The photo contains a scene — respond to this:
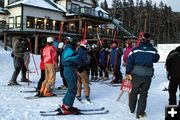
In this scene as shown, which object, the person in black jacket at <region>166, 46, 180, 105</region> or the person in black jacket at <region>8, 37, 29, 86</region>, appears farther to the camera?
the person in black jacket at <region>8, 37, 29, 86</region>

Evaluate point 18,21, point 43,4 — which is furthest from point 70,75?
point 43,4

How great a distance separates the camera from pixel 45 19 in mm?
44625

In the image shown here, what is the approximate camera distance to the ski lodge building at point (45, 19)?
133 feet

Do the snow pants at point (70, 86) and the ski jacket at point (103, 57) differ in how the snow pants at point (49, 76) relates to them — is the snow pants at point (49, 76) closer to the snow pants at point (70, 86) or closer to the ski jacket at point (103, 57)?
the snow pants at point (70, 86)

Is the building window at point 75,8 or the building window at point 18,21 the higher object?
the building window at point 75,8

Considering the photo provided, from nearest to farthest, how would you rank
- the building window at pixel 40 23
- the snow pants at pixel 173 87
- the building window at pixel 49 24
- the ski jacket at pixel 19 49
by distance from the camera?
the snow pants at pixel 173 87 < the ski jacket at pixel 19 49 < the building window at pixel 40 23 < the building window at pixel 49 24

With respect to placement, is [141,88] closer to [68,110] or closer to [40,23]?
[68,110]

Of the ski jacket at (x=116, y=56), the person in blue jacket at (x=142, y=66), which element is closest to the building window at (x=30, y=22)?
the ski jacket at (x=116, y=56)

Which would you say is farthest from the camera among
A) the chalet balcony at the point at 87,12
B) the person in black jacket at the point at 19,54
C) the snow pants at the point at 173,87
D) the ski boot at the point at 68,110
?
the chalet balcony at the point at 87,12

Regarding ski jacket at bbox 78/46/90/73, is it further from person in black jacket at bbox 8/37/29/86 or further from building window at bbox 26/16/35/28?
building window at bbox 26/16/35/28

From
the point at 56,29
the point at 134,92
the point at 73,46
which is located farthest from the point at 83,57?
the point at 56,29

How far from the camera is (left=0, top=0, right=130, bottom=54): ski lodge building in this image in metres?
40.4

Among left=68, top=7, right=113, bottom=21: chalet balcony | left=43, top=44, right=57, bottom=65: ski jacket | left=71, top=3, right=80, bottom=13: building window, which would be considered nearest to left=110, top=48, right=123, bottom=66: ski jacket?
left=43, top=44, right=57, bottom=65: ski jacket

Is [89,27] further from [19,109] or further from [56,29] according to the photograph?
[19,109]
